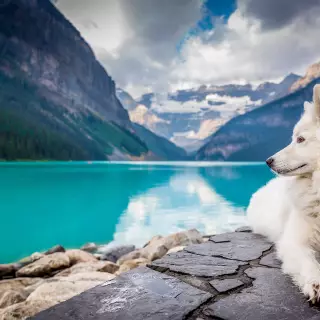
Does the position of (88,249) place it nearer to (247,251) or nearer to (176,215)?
(176,215)

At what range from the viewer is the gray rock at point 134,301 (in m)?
2.05

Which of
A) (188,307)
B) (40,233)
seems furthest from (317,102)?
(40,233)

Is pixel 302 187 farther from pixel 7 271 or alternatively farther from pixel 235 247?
pixel 7 271

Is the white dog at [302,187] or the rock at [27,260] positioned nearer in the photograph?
the white dog at [302,187]

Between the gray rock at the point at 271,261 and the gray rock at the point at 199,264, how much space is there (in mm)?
238

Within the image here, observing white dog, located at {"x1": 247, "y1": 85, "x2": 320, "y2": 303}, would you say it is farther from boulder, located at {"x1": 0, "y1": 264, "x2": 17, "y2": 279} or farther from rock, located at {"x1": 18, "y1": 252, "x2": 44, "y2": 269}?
rock, located at {"x1": 18, "y1": 252, "x2": 44, "y2": 269}

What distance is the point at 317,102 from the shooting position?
2945 mm

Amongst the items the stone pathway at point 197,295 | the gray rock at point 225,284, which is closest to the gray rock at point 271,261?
the stone pathway at point 197,295

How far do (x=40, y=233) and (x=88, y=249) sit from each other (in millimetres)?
4744

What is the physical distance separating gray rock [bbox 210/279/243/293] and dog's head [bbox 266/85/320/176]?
1210mm

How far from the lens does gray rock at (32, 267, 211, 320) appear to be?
80.9 inches

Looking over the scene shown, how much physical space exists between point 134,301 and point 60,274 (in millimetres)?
5752

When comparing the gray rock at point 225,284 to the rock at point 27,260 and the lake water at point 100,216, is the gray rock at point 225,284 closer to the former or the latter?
the rock at point 27,260

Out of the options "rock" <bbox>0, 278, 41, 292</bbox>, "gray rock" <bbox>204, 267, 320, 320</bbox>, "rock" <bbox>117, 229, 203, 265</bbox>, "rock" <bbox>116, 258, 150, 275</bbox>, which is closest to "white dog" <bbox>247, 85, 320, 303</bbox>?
"gray rock" <bbox>204, 267, 320, 320</bbox>
